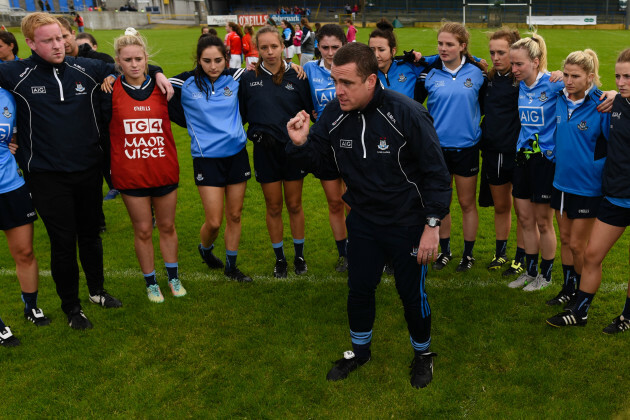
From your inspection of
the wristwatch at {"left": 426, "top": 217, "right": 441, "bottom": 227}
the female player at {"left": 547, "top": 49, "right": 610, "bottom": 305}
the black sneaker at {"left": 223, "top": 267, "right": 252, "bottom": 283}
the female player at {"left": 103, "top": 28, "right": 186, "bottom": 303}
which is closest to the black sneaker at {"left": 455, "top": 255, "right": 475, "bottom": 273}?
the female player at {"left": 547, "top": 49, "right": 610, "bottom": 305}

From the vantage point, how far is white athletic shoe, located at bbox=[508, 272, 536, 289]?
5.66 m

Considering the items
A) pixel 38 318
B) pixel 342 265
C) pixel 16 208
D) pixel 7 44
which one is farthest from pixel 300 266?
pixel 7 44

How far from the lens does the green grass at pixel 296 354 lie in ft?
13.1

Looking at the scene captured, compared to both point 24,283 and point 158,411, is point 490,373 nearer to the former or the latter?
point 158,411

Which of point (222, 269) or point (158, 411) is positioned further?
point (222, 269)

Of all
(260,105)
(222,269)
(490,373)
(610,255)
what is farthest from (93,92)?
(610,255)

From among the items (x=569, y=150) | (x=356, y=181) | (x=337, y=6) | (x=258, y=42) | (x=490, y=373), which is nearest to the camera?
(x=356, y=181)

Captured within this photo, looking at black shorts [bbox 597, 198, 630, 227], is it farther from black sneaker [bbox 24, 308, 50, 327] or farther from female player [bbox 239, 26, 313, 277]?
black sneaker [bbox 24, 308, 50, 327]

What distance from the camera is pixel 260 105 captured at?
5.48 meters

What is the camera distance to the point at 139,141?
5.04 meters

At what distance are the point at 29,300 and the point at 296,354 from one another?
2572mm

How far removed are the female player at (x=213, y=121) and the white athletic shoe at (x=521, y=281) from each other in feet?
9.58

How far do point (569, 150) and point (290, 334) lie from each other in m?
2.84

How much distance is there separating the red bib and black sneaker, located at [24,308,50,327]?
4.66 feet
